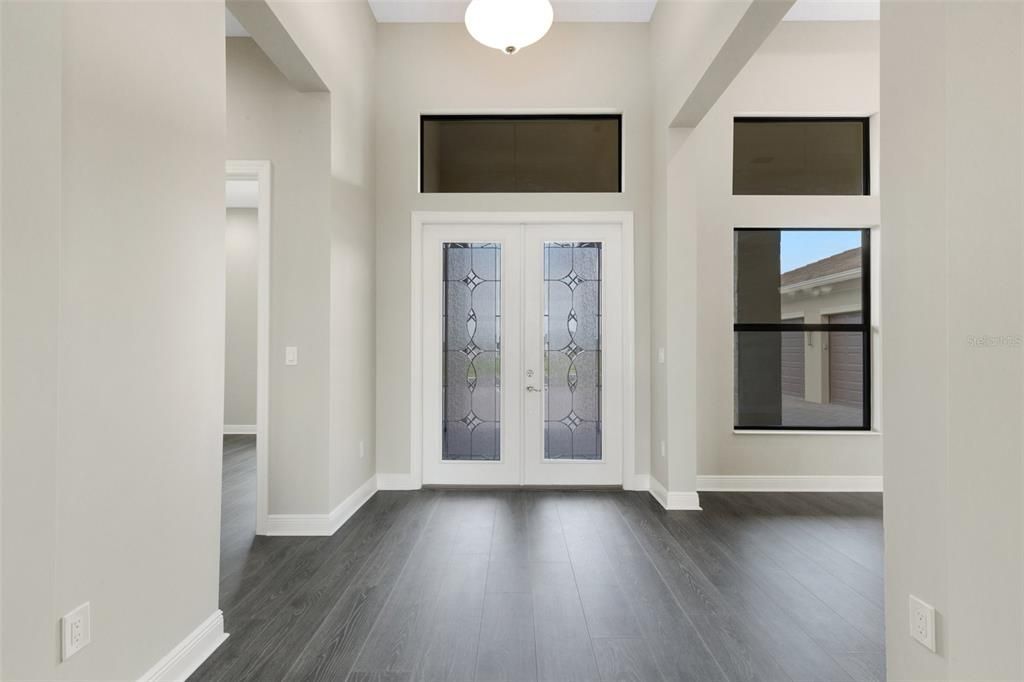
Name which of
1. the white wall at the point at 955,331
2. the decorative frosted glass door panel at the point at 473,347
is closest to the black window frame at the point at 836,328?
the decorative frosted glass door panel at the point at 473,347

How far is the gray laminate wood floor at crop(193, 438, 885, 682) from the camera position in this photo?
6.62 feet

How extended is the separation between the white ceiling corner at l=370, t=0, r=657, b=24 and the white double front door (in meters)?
Result: 1.67

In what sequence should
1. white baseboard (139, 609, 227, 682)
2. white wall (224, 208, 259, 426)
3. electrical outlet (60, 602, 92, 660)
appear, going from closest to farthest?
1. electrical outlet (60, 602, 92, 660)
2. white baseboard (139, 609, 227, 682)
3. white wall (224, 208, 259, 426)

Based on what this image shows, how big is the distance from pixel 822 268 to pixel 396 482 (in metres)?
3.91

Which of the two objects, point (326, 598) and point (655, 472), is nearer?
point (326, 598)

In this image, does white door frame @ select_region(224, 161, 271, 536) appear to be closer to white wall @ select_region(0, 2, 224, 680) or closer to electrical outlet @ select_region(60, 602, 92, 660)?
white wall @ select_region(0, 2, 224, 680)

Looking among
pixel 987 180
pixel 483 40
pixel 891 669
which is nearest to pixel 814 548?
pixel 891 669

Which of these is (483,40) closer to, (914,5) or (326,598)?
(914,5)

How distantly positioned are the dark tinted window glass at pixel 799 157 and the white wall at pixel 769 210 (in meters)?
0.11

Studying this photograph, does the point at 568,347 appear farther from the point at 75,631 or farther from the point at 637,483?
the point at 75,631

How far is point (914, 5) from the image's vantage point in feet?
5.17

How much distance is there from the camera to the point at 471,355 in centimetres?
455

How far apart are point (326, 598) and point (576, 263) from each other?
3.04 meters

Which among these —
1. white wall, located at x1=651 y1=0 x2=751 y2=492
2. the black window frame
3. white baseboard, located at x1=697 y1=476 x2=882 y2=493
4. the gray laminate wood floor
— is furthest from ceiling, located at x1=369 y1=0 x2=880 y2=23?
the gray laminate wood floor
